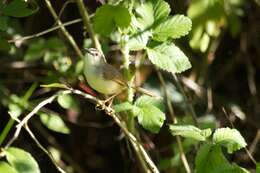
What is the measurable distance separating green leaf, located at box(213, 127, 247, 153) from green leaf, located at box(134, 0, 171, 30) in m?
0.38

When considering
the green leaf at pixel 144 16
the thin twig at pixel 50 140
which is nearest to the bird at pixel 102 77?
the green leaf at pixel 144 16

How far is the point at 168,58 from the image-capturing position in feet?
5.95

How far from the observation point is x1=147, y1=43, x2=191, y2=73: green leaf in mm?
1800

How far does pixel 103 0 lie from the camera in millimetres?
2146

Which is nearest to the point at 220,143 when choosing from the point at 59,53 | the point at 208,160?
the point at 208,160

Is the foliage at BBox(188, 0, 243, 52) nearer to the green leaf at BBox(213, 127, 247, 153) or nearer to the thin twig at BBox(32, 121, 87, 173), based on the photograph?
the green leaf at BBox(213, 127, 247, 153)

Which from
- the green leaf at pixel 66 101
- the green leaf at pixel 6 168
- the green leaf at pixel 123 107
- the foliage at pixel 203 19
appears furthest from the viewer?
the green leaf at pixel 66 101

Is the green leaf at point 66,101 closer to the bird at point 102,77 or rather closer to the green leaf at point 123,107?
the bird at point 102,77

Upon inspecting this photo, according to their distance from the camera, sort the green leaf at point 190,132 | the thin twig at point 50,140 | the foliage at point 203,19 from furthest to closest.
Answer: the thin twig at point 50,140, the foliage at point 203,19, the green leaf at point 190,132

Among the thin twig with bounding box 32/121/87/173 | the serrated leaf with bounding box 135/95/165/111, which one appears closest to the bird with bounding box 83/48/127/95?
the serrated leaf with bounding box 135/95/165/111

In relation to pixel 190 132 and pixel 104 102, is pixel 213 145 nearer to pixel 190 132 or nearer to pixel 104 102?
pixel 190 132

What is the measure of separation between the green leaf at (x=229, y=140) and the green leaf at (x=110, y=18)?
42 cm

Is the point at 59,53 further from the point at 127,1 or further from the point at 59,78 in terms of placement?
the point at 127,1

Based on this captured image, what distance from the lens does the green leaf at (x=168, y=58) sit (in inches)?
70.9
